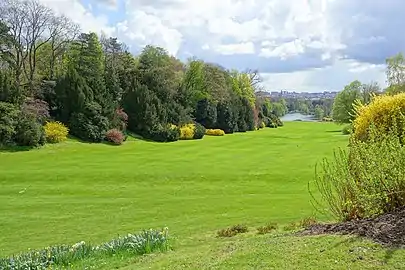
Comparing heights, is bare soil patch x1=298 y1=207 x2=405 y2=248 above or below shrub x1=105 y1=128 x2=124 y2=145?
above

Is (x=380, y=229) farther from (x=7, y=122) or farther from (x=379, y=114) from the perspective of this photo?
(x=7, y=122)

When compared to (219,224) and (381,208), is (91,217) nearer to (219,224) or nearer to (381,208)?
(219,224)

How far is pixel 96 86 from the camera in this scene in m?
56.4

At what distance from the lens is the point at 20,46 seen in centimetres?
5738

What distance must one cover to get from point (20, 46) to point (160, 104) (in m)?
18.4

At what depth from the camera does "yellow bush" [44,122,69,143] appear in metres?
46.0

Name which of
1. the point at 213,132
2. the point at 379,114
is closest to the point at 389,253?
the point at 379,114

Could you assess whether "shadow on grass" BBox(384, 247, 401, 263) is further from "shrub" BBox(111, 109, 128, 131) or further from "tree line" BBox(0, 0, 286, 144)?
"shrub" BBox(111, 109, 128, 131)

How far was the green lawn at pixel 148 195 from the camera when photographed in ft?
48.3

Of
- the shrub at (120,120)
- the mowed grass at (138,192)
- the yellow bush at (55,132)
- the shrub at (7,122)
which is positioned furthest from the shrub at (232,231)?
the shrub at (120,120)

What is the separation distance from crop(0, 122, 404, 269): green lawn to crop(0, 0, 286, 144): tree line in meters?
6.95

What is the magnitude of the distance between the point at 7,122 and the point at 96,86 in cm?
1652

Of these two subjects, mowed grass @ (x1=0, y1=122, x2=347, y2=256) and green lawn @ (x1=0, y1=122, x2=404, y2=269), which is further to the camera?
mowed grass @ (x1=0, y1=122, x2=347, y2=256)

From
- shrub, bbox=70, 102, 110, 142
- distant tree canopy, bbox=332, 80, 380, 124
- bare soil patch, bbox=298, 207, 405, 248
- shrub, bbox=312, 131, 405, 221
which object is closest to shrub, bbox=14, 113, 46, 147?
shrub, bbox=70, 102, 110, 142
